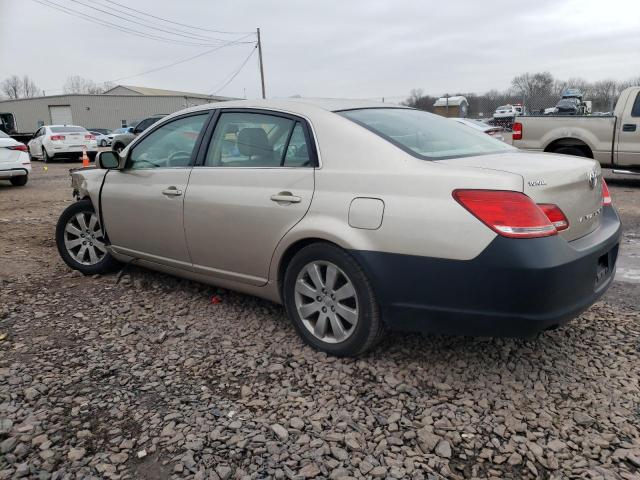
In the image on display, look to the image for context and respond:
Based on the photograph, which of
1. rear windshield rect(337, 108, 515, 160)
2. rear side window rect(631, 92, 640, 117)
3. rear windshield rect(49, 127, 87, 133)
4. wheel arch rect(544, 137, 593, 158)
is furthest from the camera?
rear windshield rect(49, 127, 87, 133)

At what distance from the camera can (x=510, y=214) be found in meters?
2.41

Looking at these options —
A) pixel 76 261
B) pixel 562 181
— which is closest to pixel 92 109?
pixel 76 261

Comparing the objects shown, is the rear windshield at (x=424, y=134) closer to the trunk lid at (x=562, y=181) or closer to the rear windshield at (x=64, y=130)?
the trunk lid at (x=562, y=181)

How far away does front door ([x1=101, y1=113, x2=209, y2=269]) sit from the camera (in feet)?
12.4

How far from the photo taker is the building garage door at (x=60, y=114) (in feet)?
169

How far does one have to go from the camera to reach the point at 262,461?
2.21m

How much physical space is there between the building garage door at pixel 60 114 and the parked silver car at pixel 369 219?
54.4 metres

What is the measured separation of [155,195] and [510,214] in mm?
2608

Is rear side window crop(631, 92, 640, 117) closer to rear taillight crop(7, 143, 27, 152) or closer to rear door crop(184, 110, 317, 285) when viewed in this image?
rear door crop(184, 110, 317, 285)

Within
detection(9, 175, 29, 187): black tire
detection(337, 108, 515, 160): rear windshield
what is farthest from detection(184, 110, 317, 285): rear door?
detection(9, 175, 29, 187): black tire

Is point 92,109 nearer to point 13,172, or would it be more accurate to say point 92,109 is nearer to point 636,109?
point 13,172

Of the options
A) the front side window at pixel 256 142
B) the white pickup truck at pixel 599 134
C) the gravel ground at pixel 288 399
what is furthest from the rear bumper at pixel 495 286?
the white pickup truck at pixel 599 134

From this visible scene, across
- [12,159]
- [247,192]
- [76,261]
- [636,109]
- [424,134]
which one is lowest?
[76,261]

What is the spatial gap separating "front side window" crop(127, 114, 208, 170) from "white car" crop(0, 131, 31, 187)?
8.07m
